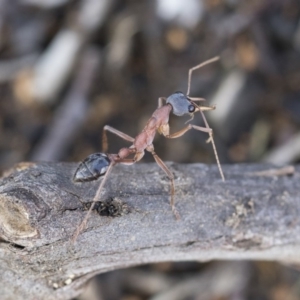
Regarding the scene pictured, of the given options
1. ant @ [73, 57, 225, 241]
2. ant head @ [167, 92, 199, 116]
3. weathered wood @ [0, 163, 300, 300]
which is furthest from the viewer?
ant head @ [167, 92, 199, 116]

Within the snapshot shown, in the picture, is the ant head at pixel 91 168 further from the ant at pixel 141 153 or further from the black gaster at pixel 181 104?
the black gaster at pixel 181 104

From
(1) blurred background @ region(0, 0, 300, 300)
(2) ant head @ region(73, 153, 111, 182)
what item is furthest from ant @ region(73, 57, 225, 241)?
(1) blurred background @ region(0, 0, 300, 300)

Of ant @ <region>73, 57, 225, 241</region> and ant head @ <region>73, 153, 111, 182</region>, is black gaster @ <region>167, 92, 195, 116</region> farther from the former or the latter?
ant head @ <region>73, 153, 111, 182</region>

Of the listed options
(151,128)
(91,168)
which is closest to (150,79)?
(151,128)

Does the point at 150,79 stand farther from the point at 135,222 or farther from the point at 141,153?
the point at 135,222

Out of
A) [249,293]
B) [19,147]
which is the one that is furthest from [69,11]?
[249,293]
